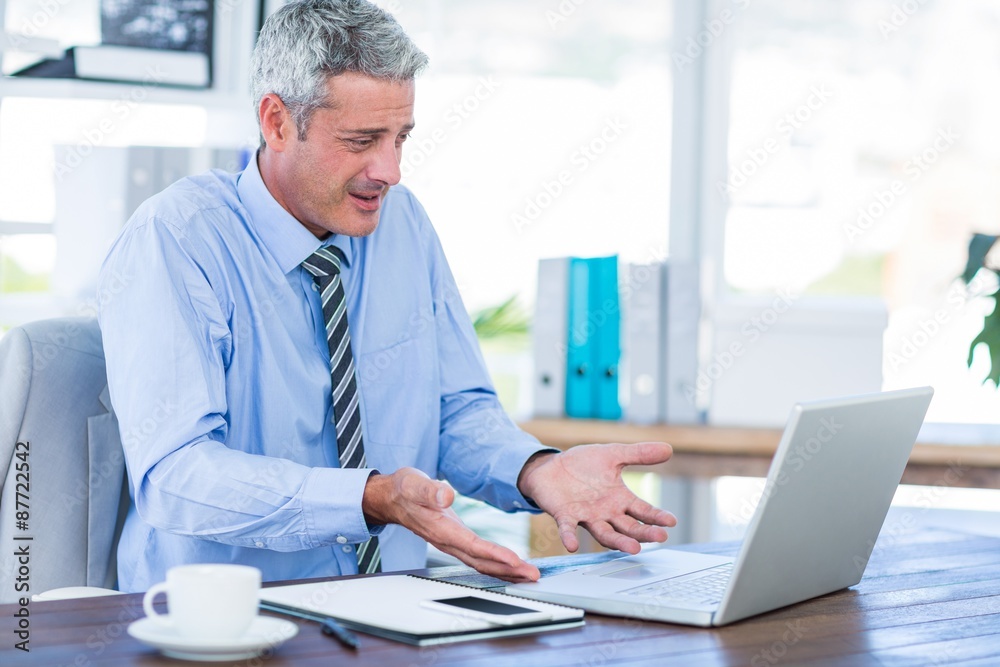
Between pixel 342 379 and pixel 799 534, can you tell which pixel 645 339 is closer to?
pixel 342 379

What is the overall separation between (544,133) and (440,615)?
2500mm

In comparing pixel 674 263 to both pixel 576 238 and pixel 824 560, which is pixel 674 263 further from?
pixel 824 560

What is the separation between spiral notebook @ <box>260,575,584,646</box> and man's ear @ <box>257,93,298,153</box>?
782 millimetres

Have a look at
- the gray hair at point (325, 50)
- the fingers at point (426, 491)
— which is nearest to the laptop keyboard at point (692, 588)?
the fingers at point (426, 491)

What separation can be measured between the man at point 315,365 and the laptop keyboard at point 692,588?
0.12m

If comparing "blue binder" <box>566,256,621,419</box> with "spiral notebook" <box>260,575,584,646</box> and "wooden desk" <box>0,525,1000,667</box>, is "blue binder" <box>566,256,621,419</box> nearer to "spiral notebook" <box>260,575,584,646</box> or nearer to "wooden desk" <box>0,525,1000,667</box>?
"wooden desk" <box>0,525,1000,667</box>

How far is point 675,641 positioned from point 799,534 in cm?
19

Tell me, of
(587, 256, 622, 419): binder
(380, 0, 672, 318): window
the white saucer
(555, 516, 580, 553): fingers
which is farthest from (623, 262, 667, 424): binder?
the white saucer

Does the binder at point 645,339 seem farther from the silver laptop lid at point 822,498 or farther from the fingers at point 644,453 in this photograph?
the silver laptop lid at point 822,498

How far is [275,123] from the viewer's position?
177cm

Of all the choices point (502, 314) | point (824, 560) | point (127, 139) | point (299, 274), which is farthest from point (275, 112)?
point (502, 314)

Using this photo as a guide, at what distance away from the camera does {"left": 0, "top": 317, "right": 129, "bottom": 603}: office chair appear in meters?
1.50

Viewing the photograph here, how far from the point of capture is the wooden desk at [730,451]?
2711mm

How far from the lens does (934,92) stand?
3215mm
